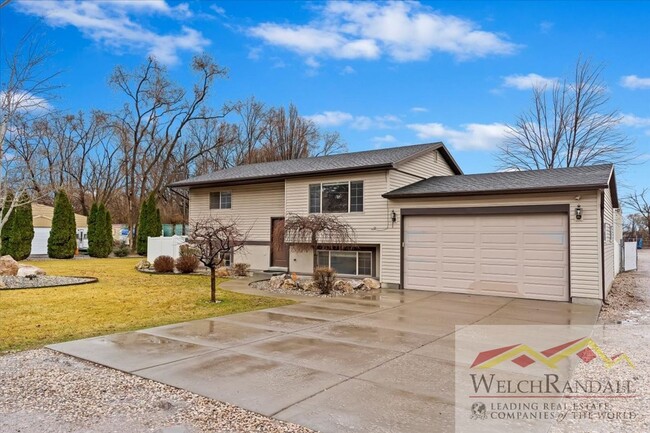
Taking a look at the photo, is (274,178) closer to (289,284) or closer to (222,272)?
(222,272)

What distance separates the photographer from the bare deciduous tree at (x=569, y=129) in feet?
78.0

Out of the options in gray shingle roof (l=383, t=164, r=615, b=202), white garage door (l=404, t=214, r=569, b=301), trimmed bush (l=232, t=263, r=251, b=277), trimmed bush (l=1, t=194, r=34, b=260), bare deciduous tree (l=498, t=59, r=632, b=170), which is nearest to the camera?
gray shingle roof (l=383, t=164, r=615, b=202)

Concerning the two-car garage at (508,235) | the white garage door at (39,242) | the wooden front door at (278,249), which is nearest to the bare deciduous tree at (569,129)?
the two-car garage at (508,235)

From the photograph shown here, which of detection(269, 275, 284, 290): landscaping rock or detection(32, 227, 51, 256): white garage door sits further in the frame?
detection(32, 227, 51, 256): white garage door

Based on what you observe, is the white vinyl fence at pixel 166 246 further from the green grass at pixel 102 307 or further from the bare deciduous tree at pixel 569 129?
the bare deciduous tree at pixel 569 129

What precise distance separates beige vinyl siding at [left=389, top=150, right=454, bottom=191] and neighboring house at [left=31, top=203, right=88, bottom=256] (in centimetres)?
2303

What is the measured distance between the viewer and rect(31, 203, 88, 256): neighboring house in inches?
1077

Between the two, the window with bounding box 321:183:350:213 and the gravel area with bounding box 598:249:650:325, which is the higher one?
the window with bounding box 321:183:350:213

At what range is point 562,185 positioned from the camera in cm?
1047

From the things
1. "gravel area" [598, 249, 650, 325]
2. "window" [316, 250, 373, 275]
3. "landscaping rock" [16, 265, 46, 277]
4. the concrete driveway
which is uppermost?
"window" [316, 250, 373, 275]

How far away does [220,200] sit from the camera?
1864cm

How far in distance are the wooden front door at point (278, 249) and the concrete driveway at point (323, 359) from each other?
282 inches

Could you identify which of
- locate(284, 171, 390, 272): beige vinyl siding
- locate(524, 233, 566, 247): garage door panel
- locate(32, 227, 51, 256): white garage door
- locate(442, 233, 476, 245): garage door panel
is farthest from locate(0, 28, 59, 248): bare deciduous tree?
locate(32, 227, 51, 256): white garage door

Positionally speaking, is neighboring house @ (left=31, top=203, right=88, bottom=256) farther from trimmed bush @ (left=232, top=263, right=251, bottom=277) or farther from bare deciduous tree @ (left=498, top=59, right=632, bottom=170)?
bare deciduous tree @ (left=498, top=59, right=632, bottom=170)
